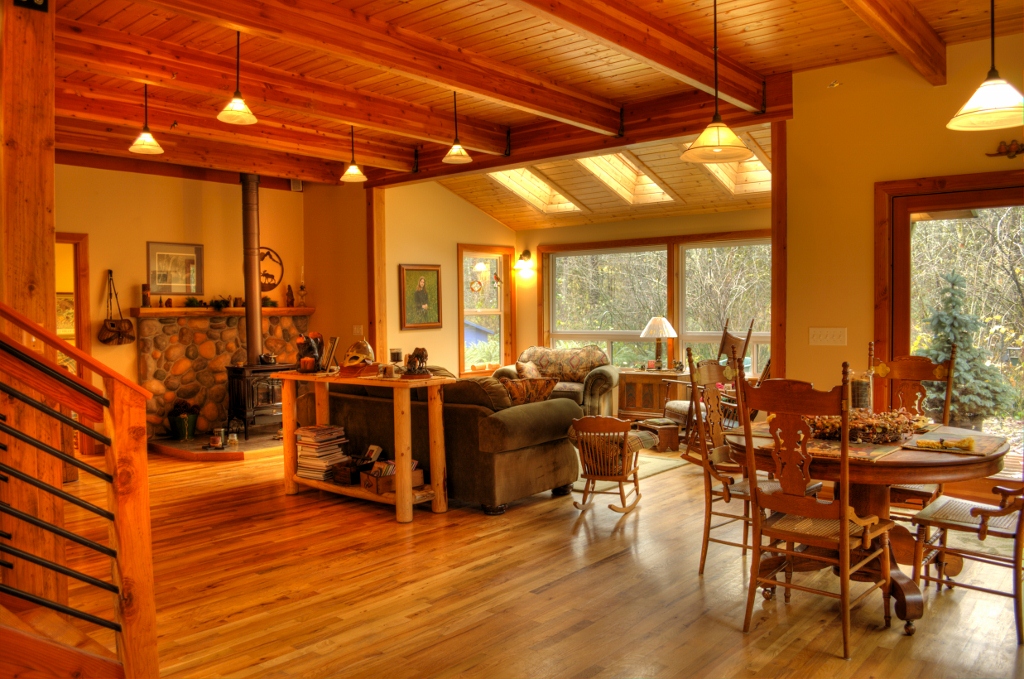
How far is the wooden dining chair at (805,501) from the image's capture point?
3041 millimetres

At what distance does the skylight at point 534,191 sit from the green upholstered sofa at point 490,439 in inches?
166

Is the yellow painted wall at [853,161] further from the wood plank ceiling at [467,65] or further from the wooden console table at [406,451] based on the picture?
the wooden console table at [406,451]

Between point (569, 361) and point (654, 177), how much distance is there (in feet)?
7.68

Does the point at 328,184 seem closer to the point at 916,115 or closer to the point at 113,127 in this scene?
the point at 113,127

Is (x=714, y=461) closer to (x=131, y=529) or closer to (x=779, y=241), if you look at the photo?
(x=779, y=241)

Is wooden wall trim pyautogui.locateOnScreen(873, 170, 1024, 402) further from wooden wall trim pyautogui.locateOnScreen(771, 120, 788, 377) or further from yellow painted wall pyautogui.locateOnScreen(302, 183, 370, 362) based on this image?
yellow painted wall pyautogui.locateOnScreen(302, 183, 370, 362)

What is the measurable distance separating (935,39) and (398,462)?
4358 mm

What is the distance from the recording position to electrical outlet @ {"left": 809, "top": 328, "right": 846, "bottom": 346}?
5.52 m

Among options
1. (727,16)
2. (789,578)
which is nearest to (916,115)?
(727,16)

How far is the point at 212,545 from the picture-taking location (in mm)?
4652

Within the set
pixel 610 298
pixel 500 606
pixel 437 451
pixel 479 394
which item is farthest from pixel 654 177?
pixel 500 606

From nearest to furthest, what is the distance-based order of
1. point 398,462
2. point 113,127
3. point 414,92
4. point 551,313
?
point 398,462 → point 414,92 → point 113,127 → point 551,313

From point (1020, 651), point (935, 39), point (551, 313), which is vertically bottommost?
point (1020, 651)

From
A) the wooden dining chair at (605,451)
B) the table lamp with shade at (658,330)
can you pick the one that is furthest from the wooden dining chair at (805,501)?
the table lamp with shade at (658,330)
